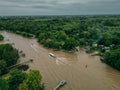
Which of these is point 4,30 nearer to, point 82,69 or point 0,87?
point 82,69

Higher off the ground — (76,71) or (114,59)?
(114,59)

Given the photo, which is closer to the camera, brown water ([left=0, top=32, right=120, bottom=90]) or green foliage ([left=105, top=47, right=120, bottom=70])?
brown water ([left=0, top=32, right=120, bottom=90])

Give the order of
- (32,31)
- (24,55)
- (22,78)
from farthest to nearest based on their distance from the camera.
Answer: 1. (32,31)
2. (24,55)
3. (22,78)

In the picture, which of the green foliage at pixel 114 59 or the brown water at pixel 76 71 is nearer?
the brown water at pixel 76 71

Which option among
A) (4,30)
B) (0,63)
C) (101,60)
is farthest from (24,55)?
(4,30)

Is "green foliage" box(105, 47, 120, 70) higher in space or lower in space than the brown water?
higher

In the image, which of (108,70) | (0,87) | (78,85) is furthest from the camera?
(108,70)

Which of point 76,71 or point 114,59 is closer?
point 76,71

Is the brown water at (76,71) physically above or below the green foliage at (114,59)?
below
